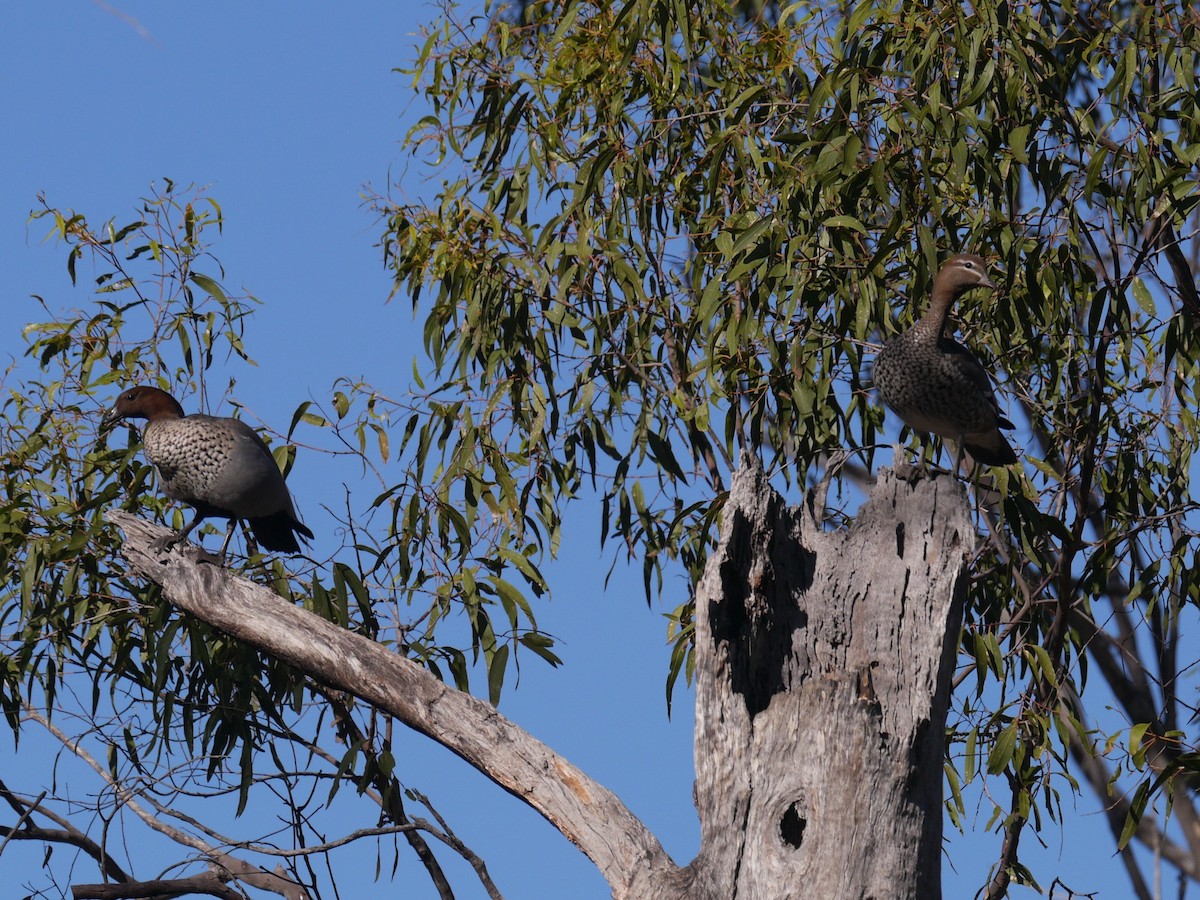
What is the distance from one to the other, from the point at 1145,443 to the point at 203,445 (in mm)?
3431

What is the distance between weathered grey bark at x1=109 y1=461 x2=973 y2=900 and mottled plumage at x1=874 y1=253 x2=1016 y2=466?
1377 mm

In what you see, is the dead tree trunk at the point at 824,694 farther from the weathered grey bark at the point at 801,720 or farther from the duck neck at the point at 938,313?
the duck neck at the point at 938,313

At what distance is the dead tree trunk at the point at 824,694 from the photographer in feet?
11.2

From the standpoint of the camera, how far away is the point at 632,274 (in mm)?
5828

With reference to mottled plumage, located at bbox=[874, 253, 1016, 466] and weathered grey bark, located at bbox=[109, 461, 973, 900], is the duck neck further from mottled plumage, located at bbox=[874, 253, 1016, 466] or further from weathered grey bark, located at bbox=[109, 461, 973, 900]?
weathered grey bark, located at bbox=[109, 461, 973, 900]

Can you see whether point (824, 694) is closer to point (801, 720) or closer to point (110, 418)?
point (801, 720)

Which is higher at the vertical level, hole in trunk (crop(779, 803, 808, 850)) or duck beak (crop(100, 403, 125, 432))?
duck beak (crop(100, 403, 125, 432))

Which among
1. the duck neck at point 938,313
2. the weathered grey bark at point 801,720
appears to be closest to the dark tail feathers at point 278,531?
the weathered grey bark at point 801,720

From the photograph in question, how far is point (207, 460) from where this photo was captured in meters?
5.44

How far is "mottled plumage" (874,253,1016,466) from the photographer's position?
16.8ft

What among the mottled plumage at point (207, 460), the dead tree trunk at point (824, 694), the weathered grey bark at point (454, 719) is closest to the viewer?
→ the dead tree trunk at point (824, 694)

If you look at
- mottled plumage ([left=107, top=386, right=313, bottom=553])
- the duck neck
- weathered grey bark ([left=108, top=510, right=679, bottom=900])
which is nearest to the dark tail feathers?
mottled plumage ([left=107, top=386, right=313, bottom=553])

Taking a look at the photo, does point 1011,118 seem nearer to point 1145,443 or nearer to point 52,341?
point 1145,443

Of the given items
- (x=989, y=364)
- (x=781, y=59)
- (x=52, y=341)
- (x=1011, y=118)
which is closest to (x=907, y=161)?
(x=1011, y=118)
